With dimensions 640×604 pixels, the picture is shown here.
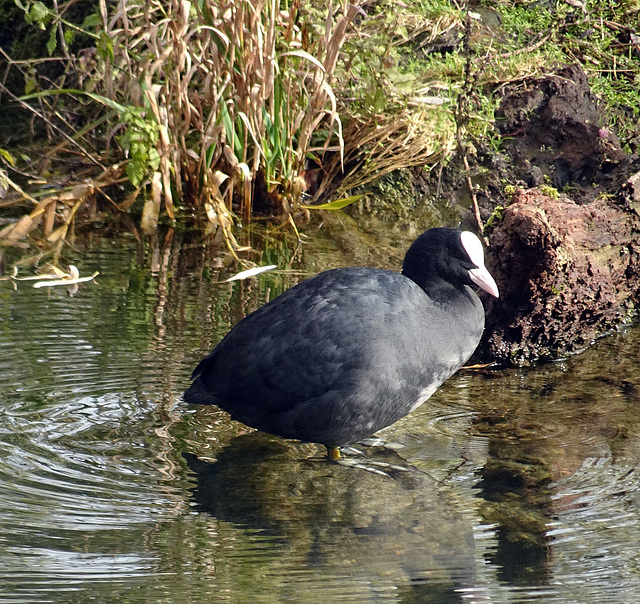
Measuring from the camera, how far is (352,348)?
2.81 m

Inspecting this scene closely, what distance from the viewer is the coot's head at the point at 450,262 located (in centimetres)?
302

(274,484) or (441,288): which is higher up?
(441,288)

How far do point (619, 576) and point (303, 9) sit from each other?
3.27 m

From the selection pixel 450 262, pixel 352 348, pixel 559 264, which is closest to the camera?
pixel 352 348

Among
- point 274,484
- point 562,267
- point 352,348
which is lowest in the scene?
point 274,484

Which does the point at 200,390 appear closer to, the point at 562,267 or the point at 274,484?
the point at 274,484

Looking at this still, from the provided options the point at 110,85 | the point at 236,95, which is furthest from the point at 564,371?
the point at 110,85

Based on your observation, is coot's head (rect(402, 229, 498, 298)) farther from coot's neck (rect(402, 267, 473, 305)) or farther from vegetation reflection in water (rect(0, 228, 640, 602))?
vegetation reflection in water (rect(0, 228, 640, 602))

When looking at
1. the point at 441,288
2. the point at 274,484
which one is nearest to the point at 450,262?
the point at 441,288

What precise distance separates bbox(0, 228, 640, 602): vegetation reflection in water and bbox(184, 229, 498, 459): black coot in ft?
0.66

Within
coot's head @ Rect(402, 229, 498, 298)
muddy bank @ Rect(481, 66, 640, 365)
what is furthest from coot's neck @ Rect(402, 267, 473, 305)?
muddy bank @ Rect(481, 66, 640, 365)

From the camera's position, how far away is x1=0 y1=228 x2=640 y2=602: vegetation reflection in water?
231 centimetres

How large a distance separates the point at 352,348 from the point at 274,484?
0.49 meters

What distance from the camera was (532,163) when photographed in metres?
5.11
